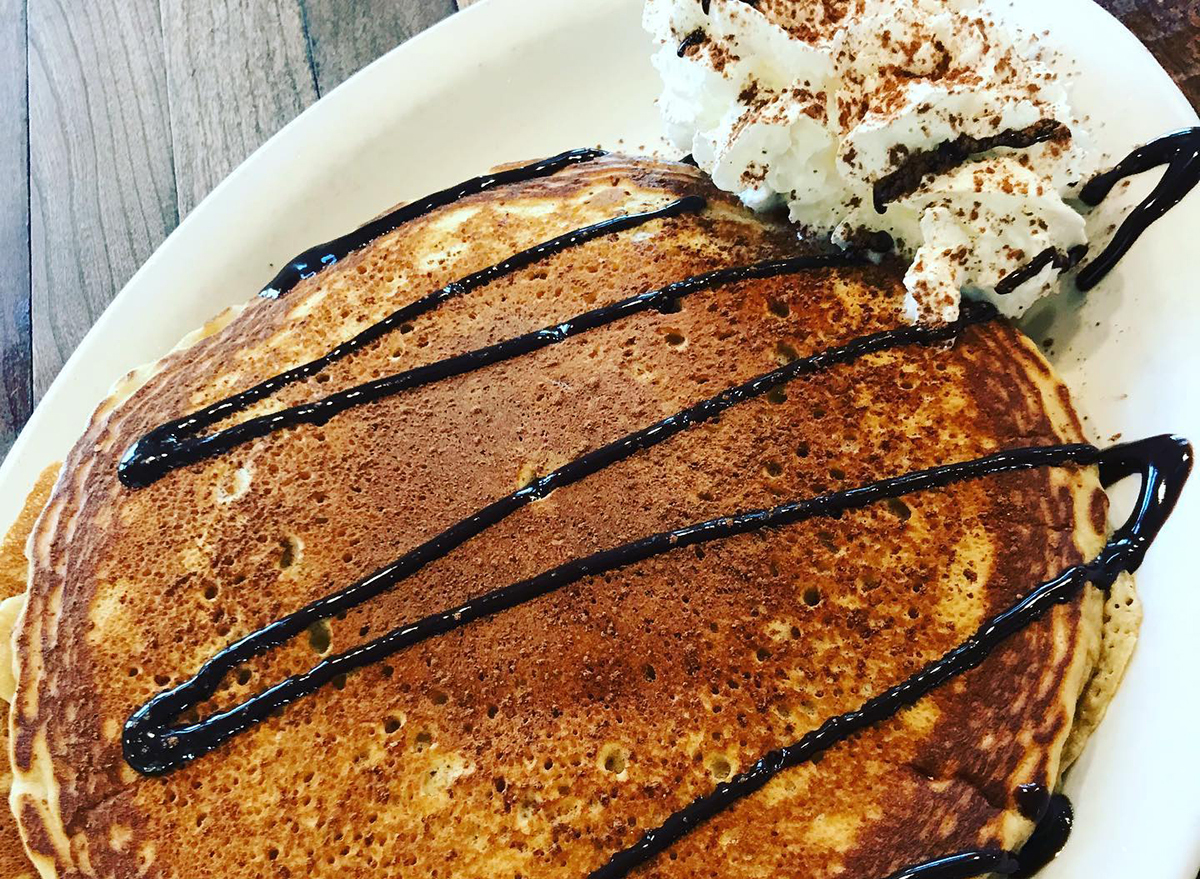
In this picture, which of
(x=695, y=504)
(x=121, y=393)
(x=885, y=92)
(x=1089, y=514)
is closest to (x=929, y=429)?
(x=1089, y=514)

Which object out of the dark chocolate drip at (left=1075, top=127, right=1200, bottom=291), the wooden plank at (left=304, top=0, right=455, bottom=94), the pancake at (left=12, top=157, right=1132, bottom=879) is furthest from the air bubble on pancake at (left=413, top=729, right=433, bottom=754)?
the wooden plank at (left=304, top=0, right=455, bottom=94)

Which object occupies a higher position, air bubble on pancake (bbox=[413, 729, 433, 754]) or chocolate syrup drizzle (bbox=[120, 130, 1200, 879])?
chocolate syrup drizzle (bbox=[120, 130, 1200, 879])

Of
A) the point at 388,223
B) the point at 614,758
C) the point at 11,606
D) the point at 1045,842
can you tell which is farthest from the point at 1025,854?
the point at 11,606

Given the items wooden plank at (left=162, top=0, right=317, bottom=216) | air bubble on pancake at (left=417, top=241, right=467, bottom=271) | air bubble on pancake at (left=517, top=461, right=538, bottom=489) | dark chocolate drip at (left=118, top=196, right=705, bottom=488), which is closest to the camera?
air bubble on pancake at (left=517, top=461, right=538, bottom=489)

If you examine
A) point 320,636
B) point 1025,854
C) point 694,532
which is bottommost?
point 1025,854

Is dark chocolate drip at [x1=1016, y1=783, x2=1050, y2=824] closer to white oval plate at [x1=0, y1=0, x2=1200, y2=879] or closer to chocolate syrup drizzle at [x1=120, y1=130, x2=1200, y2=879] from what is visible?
chocolate syrup drizzle at [x1=120, y1=130, x2=1200, y2=879]

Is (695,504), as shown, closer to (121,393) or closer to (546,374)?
(546,374)

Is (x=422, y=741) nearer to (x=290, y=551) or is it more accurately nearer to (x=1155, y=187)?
(x=290, y=551)
